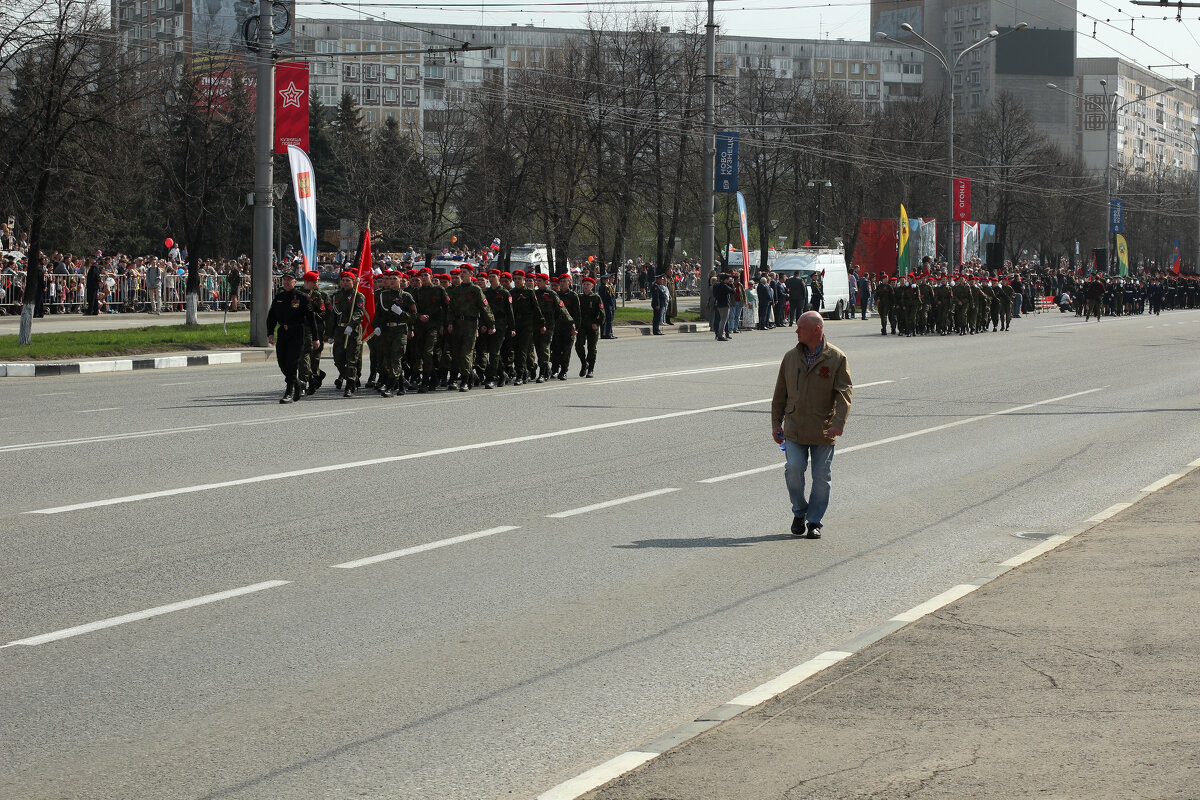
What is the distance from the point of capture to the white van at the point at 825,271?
49906 millimetres

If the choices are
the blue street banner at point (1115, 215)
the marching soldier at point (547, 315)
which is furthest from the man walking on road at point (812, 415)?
the blue street banner at point (1115, 215)

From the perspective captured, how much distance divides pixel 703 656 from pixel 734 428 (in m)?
9.92

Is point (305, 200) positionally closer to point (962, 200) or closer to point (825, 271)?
point (825, 271)

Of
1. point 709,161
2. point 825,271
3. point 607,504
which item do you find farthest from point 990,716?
point 825,271

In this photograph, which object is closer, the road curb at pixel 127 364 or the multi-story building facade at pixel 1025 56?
the road curb at pixel 127 364

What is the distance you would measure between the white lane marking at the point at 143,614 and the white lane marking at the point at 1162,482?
7.55 meters

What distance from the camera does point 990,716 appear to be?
18.5ft

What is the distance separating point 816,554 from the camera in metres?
9.58

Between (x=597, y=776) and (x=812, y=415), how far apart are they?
5.42 m

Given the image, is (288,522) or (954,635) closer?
(954,635)

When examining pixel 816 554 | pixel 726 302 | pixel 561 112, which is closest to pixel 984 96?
pixel 561 112

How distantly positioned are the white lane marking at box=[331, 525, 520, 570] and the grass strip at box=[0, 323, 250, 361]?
56.6ft

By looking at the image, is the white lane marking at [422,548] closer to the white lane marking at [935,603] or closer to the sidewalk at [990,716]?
the white lane marking at [935,603]

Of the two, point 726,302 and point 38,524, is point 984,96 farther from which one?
point 38,524
